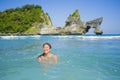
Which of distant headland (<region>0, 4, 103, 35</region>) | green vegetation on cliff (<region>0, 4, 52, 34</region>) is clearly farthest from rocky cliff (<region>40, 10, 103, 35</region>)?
green vegetation on cliff (<region>0, 4, 52, 34</region>)

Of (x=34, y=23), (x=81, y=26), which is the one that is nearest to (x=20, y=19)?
(x=34, y=23)

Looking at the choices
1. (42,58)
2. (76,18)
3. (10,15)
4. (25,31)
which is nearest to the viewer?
(42,58)

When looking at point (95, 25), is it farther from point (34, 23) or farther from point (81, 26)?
point (34, 23)

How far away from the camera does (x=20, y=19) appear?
110000 mm

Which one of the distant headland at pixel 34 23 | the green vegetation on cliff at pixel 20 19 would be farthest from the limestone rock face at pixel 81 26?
the green vegetation on cliff at pixel 20 19

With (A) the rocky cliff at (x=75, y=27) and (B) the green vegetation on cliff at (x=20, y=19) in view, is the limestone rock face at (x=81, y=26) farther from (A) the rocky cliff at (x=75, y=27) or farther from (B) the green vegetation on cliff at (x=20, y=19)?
(B) the green vegetation on cliff at (x=20, y=19)

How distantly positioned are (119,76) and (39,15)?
106 metres

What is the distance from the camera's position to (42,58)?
8320 millimetres

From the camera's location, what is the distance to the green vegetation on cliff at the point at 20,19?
10512 centimetres

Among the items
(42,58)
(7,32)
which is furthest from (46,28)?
(42,58)

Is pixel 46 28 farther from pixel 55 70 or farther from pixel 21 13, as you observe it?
pixel 55 70

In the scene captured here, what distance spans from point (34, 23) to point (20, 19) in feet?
29.3

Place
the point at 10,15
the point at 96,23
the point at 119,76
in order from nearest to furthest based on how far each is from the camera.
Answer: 1. the point at 119,76
2. the point at 96,23
3. the point at 10,15

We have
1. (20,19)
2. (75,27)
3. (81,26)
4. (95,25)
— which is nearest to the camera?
(95,25)
